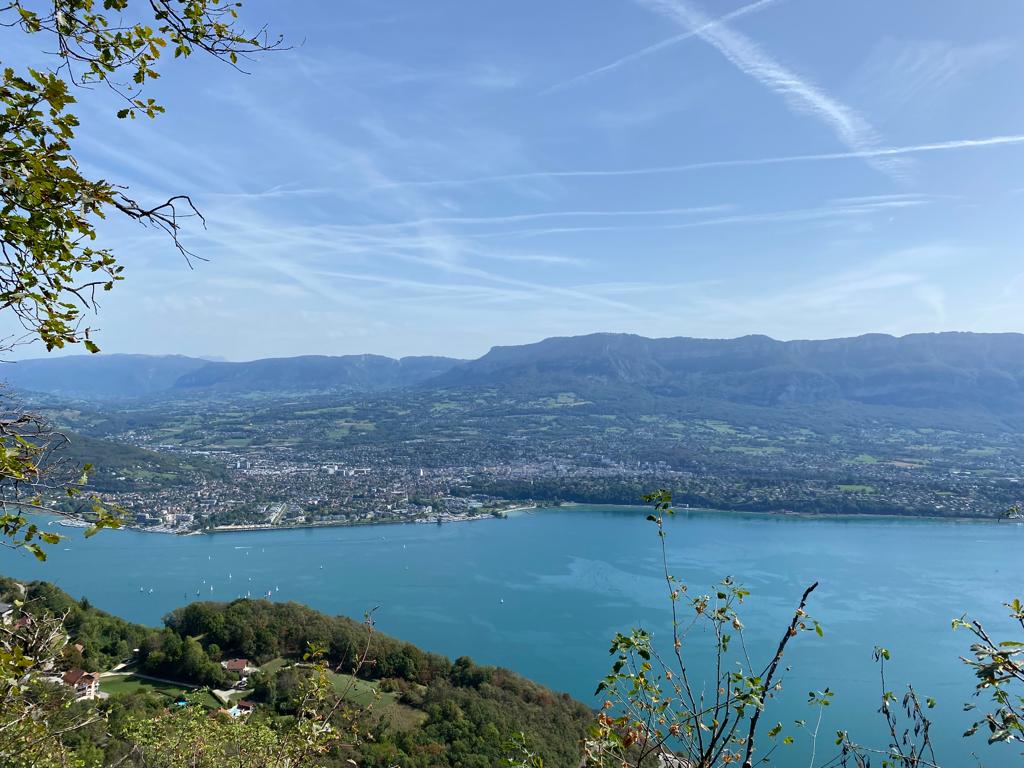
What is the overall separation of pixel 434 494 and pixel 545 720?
2574 centimetres

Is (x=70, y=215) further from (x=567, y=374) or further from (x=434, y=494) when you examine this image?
(x=567, y=374)

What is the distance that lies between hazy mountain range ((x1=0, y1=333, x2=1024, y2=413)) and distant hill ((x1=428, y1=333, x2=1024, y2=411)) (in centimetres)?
12

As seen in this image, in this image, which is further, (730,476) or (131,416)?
(131,416)

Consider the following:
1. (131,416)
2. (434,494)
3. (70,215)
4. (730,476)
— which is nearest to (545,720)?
(70,215)

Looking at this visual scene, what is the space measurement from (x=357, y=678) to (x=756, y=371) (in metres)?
76.9

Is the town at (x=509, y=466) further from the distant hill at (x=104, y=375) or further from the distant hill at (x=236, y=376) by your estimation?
the distant hill at (x=104, y=375)

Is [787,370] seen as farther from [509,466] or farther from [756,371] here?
A: [509,466]

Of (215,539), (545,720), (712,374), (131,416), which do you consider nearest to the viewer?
(545,720)

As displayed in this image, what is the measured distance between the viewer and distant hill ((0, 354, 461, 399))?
116 metres

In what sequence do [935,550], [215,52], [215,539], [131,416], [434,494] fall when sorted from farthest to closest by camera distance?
[131,416]
[434,494]
[215,539]
[935,550]
[215,52]

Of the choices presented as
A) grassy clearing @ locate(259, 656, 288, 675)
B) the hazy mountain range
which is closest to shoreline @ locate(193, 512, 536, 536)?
grassy clearing @ locate(259, 656, 288, 675)

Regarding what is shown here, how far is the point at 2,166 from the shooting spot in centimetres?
90

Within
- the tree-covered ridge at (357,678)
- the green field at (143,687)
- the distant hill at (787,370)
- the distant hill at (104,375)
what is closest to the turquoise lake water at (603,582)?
the tree-covered ridge at (357,678)

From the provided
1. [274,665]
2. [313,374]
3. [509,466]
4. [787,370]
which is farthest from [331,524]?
[313,374]
